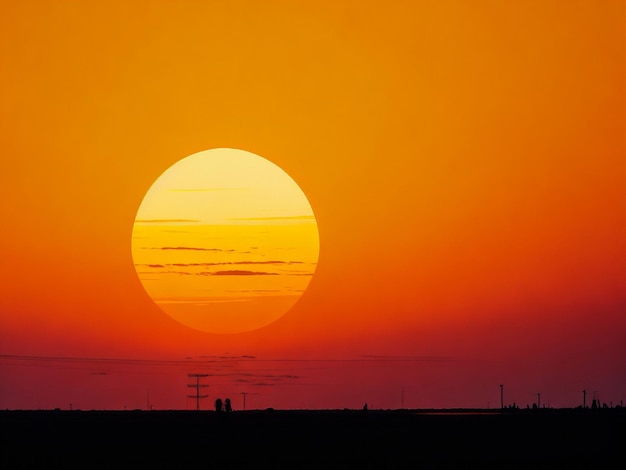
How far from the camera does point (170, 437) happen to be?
102 m

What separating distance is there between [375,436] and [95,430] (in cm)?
3128

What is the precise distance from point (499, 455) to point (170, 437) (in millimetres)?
33567

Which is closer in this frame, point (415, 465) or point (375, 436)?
point (415, 465)

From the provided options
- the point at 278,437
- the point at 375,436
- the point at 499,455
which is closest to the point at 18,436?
the point at 278,437

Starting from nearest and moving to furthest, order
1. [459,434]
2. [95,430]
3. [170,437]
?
1. [170,437]
2. [459,434]
3. [95,430]

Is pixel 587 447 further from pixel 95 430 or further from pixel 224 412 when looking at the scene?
pixel 224 412

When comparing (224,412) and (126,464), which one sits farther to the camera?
(224,412)

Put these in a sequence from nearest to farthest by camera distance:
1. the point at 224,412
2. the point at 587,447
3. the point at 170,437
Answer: the point at 587,447 < the point at 170,437 < the point at 224,412

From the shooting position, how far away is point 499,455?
79125 millimetres

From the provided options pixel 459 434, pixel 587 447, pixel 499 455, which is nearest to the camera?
pixel 499 455

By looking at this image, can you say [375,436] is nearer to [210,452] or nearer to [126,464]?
[210,452]

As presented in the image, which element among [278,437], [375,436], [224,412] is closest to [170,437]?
[278,437]

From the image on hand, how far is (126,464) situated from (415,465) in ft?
54.8

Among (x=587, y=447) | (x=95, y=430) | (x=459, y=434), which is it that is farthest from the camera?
(x=95, y=430)
